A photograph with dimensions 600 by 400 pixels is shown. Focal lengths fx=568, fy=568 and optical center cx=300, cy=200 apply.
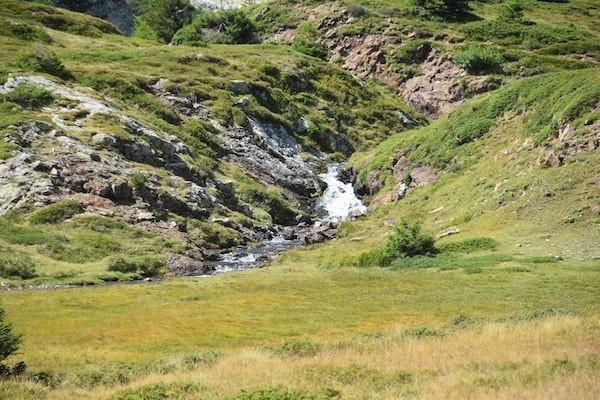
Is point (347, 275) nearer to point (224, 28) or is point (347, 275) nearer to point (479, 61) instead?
point (479, 61)

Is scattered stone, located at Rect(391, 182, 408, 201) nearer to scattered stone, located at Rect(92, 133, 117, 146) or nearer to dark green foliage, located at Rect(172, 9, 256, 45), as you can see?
scattered stone, located at Rect(92, 133, 117, 146)

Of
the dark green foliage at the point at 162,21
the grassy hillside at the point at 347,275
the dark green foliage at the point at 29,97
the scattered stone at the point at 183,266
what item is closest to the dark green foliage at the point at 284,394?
the grassy hillside at the point at 347,275

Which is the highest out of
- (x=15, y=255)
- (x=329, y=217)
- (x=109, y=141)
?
(x=109, y=141)

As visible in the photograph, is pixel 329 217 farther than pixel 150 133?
Yes

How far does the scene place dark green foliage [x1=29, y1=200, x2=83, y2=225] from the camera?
60.8 meters

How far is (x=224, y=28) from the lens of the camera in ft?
593

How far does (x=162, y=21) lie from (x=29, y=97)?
11831 cm

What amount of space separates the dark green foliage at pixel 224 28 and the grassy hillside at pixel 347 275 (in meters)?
46.0

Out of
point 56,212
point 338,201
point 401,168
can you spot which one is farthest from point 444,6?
point 56,212

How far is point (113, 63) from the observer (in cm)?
11131

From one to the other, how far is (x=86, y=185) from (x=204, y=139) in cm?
3043

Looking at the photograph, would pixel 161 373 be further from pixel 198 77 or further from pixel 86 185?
pixel 198 77

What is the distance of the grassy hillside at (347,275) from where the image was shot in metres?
18.1

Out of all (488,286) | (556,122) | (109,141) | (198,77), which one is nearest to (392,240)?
(488,286)
